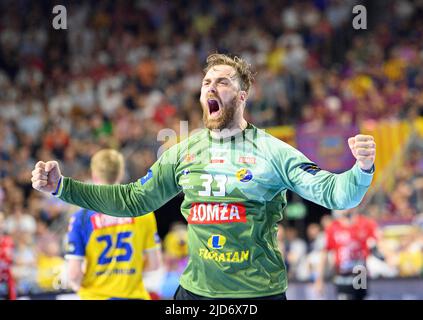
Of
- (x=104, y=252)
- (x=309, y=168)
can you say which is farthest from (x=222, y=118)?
(x=104, y=252)

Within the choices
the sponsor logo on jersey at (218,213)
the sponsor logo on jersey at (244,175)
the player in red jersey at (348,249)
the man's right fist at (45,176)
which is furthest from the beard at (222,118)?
the player in red jersey at (348,249)

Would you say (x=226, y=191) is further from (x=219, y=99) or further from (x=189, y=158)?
(x=219, y=99)

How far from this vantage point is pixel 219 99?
4680mm

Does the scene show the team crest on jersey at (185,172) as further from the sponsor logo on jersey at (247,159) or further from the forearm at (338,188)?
the forearm at (338,188)

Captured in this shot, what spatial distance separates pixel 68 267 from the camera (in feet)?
21.0

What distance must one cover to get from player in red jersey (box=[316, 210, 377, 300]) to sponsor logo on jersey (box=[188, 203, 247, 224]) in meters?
5.93

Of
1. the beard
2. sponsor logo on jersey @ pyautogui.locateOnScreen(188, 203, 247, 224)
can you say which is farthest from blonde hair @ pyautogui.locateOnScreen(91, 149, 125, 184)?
sponsor logo on jersey @ pyautogui.locateOnScreen(188, 203, 247, 224)

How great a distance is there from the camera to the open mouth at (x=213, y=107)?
468 centimetres

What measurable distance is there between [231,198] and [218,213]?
0.12m

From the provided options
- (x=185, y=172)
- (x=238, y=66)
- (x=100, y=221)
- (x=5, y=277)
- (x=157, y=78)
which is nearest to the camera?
(x=185, y=172)
